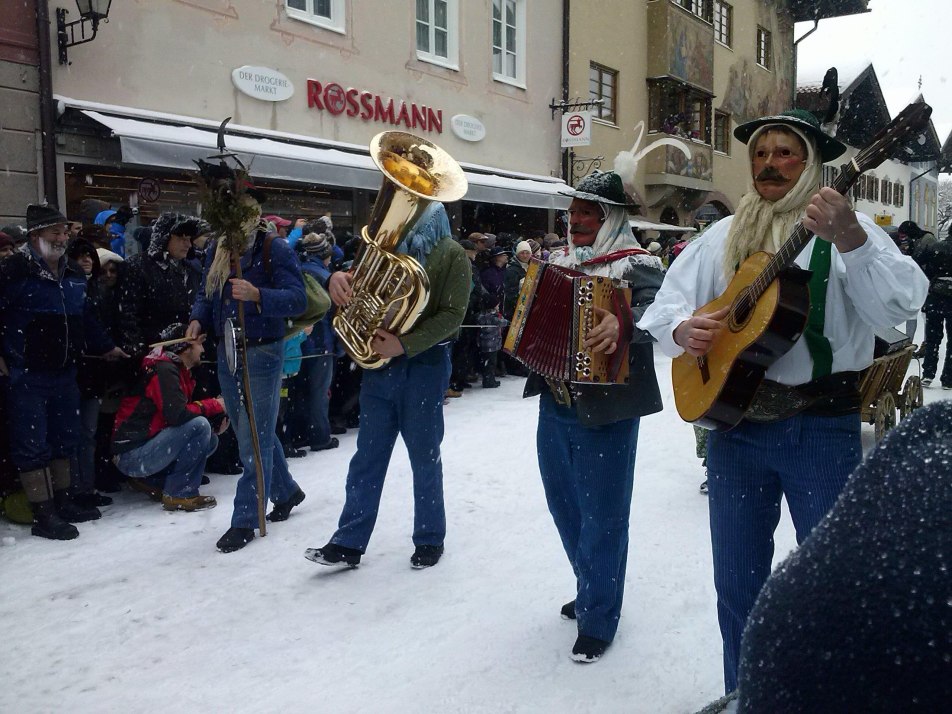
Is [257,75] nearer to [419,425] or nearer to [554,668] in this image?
[419,425]

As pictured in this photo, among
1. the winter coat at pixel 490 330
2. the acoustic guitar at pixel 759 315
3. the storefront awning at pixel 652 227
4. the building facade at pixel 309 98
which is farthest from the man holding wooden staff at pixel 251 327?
the storefront awning at pixel 652 227

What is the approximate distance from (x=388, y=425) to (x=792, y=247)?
2441mm

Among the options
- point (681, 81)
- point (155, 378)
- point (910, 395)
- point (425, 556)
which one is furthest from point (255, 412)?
point (681, 81)

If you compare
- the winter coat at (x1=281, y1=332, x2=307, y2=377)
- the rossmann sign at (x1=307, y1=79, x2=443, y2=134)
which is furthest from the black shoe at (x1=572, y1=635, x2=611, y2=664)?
the rossmann sign at (x1=307, y1=79, x2=443, y2=134)

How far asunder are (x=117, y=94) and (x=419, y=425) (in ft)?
23.8

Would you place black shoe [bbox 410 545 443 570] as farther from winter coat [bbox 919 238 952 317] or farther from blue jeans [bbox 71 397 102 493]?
winter coat [bbox 919 238 952 317]

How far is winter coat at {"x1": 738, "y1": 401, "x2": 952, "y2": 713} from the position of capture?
63 cm

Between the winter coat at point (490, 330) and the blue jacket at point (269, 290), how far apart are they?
4.92 metres

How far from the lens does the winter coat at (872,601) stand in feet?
2.05

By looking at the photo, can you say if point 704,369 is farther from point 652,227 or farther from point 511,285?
point 652,227

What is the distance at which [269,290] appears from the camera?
4.67m

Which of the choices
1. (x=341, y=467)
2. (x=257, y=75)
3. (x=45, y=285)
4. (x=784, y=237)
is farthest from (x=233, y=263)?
(x=257, y=75)

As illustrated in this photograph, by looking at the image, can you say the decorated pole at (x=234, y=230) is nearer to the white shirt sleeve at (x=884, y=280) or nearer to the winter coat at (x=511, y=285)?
the white shirt sleeve at (x=884, y=280)

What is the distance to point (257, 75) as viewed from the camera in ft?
36.4
